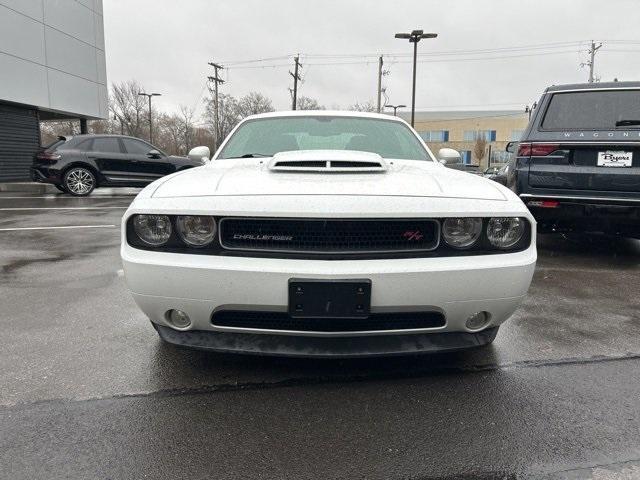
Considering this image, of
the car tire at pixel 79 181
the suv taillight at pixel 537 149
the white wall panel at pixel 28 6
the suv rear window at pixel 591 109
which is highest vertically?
the white wall panel at pixel 28 6

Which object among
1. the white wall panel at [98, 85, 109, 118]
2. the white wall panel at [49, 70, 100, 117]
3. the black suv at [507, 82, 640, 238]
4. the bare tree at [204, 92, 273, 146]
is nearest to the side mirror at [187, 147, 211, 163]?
the black suv at [507, 82, 640, 238]

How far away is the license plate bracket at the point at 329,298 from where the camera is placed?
1.90m

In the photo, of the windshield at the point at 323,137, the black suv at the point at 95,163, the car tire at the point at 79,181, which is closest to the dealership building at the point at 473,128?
the black suv at the point at 95,163

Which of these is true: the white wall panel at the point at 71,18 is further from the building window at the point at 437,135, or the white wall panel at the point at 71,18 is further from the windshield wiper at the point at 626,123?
the building window at the point at 437,135

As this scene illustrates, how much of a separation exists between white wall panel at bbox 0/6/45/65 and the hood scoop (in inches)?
647

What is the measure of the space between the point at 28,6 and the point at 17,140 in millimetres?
4524

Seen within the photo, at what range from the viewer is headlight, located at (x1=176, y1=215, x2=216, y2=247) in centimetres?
206

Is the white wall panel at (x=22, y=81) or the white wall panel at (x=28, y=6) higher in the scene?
the white wall panel at (x=28, y=6)

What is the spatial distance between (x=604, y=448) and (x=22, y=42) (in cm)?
1898

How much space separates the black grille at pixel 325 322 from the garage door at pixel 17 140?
56.8 ft

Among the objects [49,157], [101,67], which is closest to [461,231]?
[49,157]

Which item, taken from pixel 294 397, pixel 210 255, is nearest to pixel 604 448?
pixel 294 397

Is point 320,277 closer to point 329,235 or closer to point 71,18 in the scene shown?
point 329,235

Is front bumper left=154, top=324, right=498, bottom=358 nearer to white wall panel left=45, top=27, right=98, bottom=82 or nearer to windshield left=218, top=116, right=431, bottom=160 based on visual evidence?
windshield left=218, top=116, right=431, bottom=160
